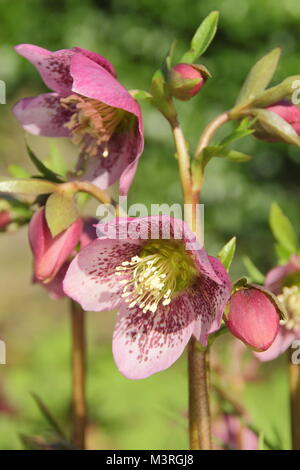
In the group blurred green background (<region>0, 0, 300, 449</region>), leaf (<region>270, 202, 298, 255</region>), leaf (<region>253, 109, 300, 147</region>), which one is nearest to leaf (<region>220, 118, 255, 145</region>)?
leaf (<region>253, 109, 300, 147</region>)

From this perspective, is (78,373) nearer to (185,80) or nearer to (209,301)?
(209,301)

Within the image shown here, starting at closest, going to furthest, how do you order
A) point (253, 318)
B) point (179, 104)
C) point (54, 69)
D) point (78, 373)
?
point (253, 318)
point (54, 69)
point (78, 373)
point (179, 104)

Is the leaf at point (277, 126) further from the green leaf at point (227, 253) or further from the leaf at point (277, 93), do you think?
the green leaf at point (227, 253)

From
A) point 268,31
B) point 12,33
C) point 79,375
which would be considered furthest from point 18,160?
point 79,375

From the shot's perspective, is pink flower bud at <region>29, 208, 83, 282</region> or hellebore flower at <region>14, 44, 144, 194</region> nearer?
pink flower bud at <region>29, 208, 83, 282</region>

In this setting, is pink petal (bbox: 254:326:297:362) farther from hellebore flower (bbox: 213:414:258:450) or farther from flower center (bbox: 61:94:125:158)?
flower center (bbox: 61:94:125:158)

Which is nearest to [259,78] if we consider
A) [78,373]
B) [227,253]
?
[227,253]
